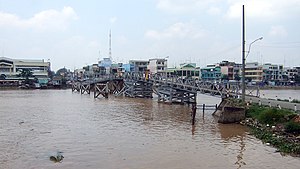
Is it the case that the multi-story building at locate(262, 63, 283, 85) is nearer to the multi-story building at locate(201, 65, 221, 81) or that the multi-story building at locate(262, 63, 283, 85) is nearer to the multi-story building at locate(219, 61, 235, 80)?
the multi-story building at locate(219, 61, 235, 80)

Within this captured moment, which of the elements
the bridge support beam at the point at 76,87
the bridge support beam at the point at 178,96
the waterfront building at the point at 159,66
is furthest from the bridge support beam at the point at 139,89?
the waterfront building at the point at 159,66

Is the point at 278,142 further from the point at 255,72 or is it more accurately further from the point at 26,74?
the point at 255,72

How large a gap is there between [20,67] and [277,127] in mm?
116457

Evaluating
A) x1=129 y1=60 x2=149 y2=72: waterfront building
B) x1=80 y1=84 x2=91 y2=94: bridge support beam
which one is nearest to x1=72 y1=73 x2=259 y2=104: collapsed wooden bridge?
x1=80 y1=84 x2=91 y2=94: bridge support beam

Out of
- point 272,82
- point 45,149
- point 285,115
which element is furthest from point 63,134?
point 272,82

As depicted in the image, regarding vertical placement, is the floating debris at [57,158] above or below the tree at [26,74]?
below

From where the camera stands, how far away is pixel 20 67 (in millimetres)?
125000

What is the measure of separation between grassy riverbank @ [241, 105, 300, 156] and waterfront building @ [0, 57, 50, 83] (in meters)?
104

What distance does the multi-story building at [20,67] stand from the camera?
120 meters

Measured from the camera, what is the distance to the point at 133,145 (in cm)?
2034

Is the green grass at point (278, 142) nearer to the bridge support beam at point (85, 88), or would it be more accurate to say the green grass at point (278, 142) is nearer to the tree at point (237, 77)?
the bridge support beam at point (85, 88)

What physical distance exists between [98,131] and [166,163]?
1001 centimetres

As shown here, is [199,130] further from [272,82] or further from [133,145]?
[272,82]

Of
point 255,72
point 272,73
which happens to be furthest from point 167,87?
point 272,73
